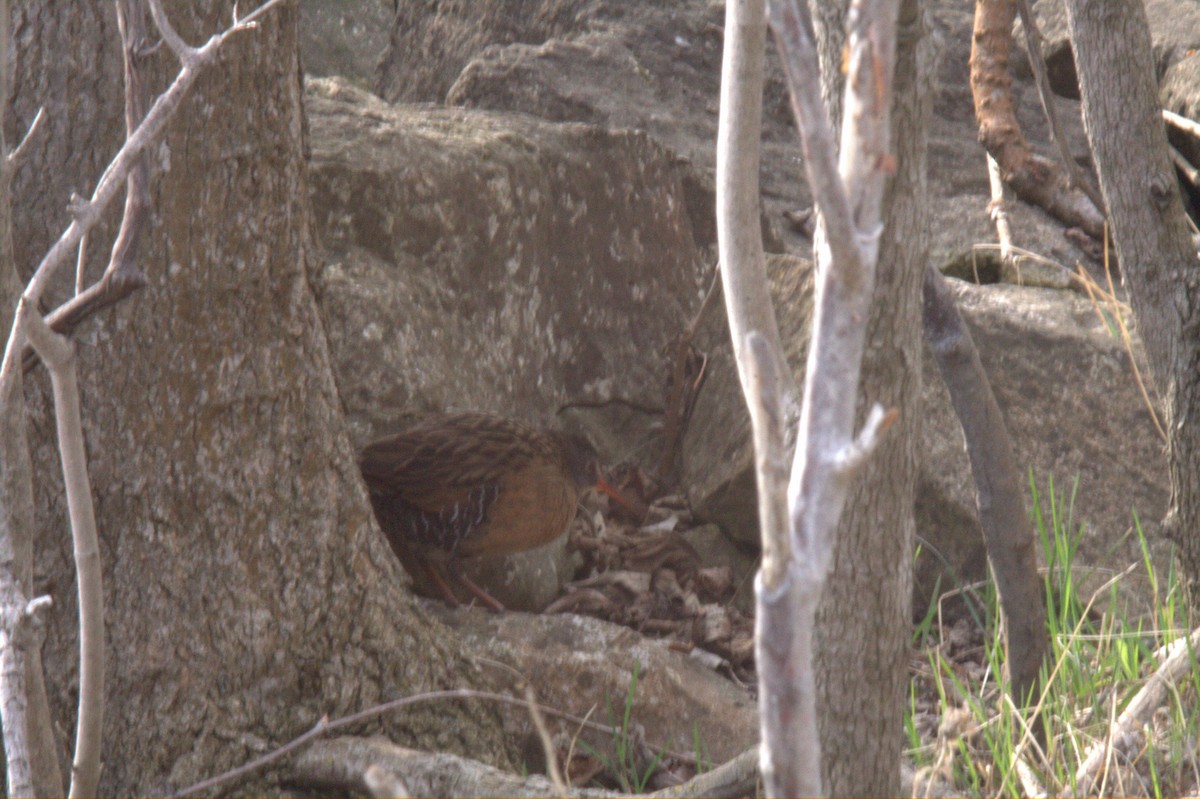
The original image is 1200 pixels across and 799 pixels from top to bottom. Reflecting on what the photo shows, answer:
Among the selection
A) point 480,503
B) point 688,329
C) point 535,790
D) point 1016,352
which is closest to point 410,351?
point 480,503

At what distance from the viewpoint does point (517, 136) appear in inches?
184

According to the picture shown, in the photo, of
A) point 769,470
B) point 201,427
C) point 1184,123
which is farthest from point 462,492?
point 1184,123

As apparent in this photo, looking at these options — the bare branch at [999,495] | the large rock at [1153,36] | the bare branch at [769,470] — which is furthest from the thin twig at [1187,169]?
the bare branch at [769,470]

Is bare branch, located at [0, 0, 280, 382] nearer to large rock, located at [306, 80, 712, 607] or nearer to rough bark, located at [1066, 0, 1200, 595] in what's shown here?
large rock, located at [306, 80, 712, 607]

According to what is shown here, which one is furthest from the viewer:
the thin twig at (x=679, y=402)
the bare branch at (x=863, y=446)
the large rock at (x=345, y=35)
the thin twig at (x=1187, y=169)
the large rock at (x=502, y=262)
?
the large rock at (x=345, y=35)

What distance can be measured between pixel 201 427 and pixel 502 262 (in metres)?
2.11

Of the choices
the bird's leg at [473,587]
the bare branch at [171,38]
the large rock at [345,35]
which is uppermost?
the large rock at [345,35]

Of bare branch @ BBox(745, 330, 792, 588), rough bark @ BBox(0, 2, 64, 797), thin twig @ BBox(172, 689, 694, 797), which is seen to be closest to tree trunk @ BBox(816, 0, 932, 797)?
thin twig @ BBox(172, 689, 694, 797)

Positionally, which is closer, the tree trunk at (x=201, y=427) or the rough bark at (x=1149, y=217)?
the tree trunk at (x=201, y=427)

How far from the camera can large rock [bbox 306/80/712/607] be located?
3.92 metres

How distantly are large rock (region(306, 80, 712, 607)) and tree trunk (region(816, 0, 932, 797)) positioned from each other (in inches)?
77.8

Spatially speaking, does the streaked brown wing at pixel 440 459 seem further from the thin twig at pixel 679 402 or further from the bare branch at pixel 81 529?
the bare branch at pixel 81 529

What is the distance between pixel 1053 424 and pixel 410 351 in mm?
2232

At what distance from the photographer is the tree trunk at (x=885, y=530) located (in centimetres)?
197
